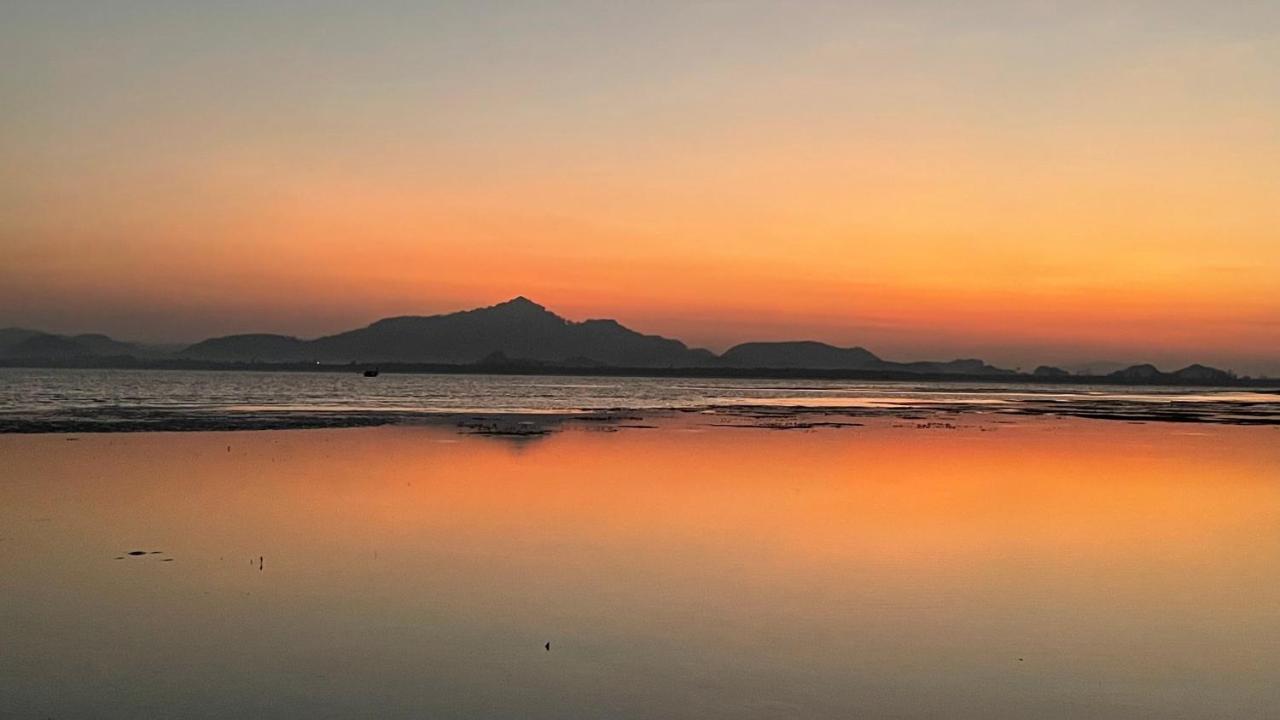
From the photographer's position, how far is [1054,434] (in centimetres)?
3603

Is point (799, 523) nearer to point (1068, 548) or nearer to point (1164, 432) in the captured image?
point (1068, 548)

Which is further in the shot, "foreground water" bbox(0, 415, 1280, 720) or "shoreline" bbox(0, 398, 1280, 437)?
"shoreline" bbox(0, 398, 1280, 437)

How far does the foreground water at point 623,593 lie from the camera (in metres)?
7.32

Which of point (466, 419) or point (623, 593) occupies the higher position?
point (466, 419)

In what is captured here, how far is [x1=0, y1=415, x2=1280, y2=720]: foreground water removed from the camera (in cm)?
732

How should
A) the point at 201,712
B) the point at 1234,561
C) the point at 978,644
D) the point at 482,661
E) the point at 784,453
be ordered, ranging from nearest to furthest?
the point at 201,712, the point at 482,661, the point at 978,644, the point at 1234,561, the point at 784,453

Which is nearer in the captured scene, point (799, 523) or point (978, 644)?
point (978, 644)

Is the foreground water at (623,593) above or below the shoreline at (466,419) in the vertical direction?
below

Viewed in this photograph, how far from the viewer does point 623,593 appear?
405 inches

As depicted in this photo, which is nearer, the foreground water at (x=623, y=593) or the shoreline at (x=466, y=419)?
the foreground water at (x=623, y=593)

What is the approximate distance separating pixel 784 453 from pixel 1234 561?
539 inches

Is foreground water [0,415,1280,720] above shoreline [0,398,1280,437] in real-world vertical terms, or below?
below

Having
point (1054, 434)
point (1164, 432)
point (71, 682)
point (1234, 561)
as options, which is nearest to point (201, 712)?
point (71, 682)

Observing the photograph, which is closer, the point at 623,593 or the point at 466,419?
the point at 623,593
